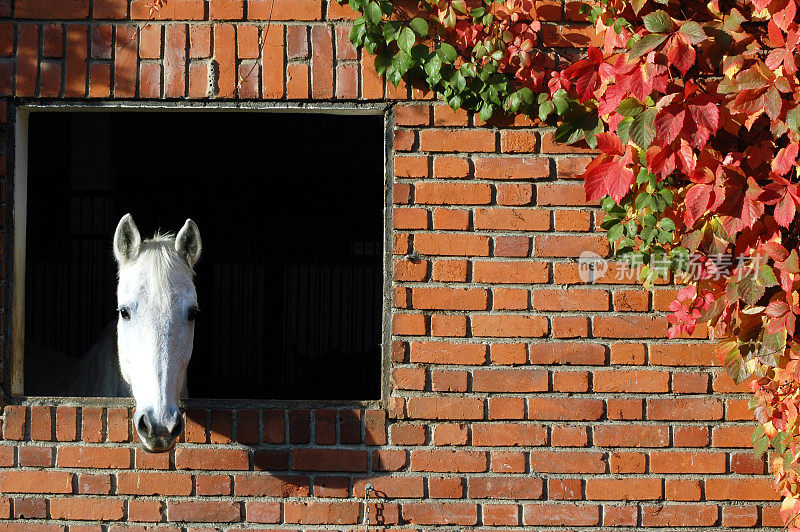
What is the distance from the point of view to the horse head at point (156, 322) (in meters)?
2.42

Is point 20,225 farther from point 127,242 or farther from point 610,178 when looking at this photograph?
point 610,178

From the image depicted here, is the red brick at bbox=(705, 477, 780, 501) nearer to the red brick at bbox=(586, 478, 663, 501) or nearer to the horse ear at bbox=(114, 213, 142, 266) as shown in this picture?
the red brick at bbox=(586, 478, 663, 501)

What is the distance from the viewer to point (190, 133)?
6.76 meters

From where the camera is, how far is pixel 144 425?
2416 millimetres

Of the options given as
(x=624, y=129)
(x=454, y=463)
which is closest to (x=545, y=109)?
(x=624, y=129)

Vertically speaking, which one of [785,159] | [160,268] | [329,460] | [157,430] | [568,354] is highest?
[785,159]

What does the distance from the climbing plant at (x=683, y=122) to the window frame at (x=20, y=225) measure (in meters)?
0.31

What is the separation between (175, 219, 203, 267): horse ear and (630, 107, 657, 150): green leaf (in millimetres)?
1625

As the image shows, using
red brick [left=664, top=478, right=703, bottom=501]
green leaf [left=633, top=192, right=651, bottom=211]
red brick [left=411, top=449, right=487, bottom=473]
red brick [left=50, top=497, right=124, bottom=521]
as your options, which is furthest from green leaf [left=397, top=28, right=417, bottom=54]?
red brick [left=50, top=497, right=124, bottom=521]

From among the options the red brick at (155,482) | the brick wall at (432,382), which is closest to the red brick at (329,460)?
the brick wall at (432,382)

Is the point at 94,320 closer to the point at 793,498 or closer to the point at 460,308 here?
the point at 460,308

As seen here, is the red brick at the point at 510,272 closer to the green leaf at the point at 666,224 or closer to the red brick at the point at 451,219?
the red brick at the point at 451,219

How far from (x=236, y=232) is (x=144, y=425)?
4020mm

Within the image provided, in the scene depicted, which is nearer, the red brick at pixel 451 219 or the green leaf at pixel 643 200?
the green leaf at pixel 643 200
